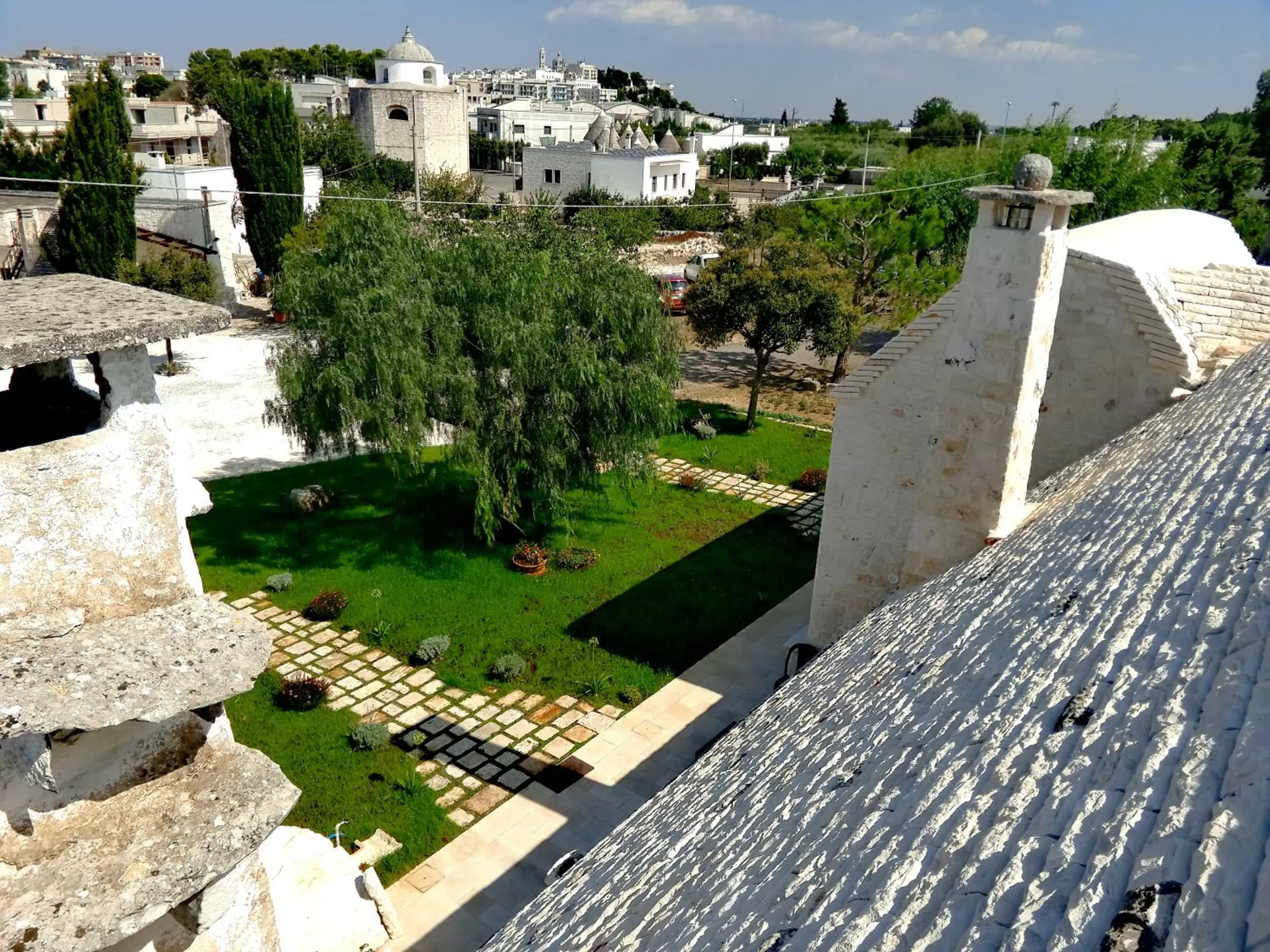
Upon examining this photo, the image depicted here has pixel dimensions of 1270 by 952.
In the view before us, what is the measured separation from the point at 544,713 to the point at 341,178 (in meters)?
47.9

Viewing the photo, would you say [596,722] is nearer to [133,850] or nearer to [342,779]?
[342,779]

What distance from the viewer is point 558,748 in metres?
12.1

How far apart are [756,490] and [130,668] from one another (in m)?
16.6

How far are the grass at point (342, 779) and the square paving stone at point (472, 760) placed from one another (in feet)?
2.01

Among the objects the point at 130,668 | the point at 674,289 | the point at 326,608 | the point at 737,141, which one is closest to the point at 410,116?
the point at 674,289

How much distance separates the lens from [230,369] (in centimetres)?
2730

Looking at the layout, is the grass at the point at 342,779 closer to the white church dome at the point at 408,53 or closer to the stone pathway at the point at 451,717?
the stone pathway at the point at 451,717

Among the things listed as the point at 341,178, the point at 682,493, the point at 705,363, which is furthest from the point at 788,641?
the point at 341,178

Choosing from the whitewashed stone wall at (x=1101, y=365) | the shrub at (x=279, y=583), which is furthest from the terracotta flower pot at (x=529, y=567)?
the whitewashed stone wall at (x=1101, y=365)

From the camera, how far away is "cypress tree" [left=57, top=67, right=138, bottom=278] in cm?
2845

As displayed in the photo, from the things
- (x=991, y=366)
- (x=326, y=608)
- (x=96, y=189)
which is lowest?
(x=326, y=608)

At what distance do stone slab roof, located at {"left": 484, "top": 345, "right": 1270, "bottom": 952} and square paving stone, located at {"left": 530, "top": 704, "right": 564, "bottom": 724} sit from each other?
5768 mm

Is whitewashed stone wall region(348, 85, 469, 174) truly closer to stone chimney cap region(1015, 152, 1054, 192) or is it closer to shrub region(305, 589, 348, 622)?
shrub region(305, 589, 348, 622)

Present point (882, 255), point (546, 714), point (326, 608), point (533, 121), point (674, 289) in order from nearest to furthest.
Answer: point (546, 714) < point (326, 608) < point (882, 255) < point (674, 289) < point (533, 121)
